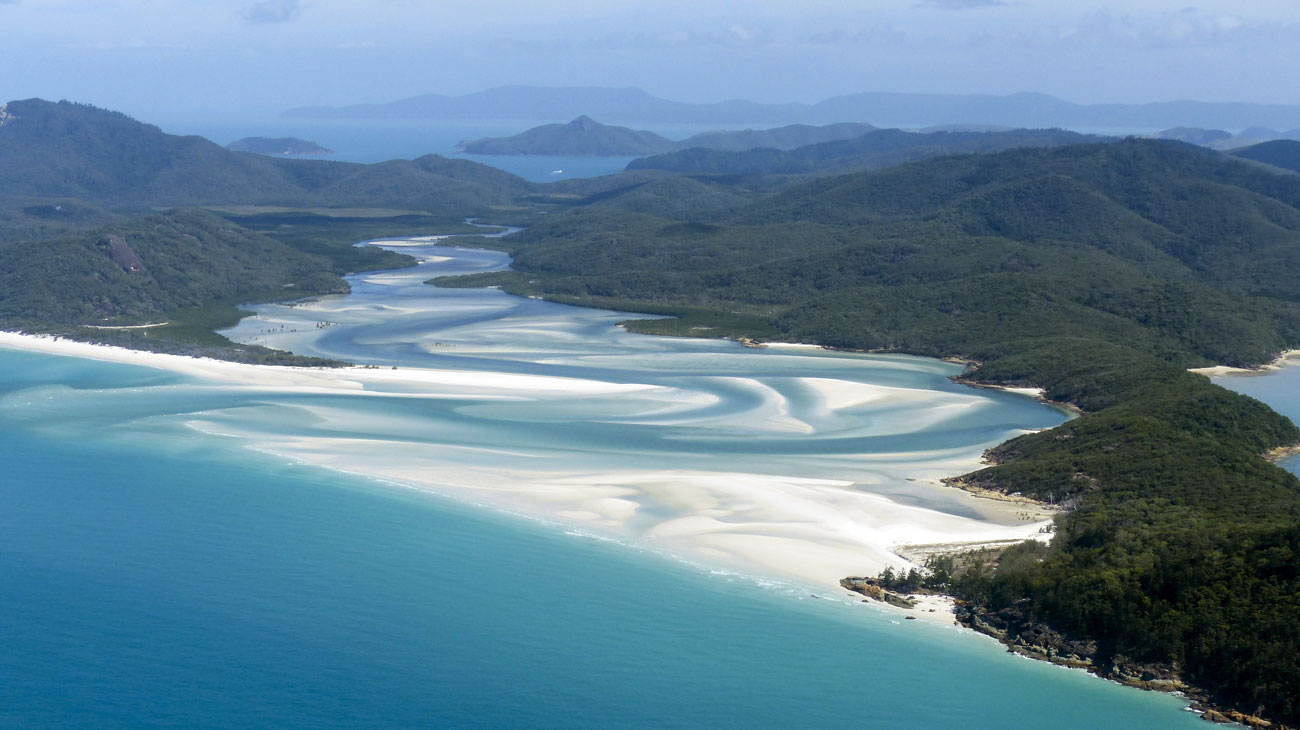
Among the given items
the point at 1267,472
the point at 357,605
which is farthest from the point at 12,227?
the point at 1267,472

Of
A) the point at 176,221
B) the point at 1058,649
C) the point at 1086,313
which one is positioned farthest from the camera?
the point at 176,221

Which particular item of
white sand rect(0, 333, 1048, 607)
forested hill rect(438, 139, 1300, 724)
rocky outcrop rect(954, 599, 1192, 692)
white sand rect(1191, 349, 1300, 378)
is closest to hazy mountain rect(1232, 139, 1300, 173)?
forested hill rect(438, 139, 1300, 724)

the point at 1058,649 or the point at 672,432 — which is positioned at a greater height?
the point at 672,432

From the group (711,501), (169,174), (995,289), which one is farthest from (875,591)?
(169,174)

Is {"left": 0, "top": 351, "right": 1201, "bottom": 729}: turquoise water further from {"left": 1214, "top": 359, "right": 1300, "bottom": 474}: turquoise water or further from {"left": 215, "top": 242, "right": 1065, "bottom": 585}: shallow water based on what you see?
{"left": 1214, "top": 359, "right": 1300, "bottom": 474}: turquoise water

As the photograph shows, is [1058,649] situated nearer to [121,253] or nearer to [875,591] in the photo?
[875,591]

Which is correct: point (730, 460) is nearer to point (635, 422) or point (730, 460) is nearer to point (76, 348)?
point (635, 422)
